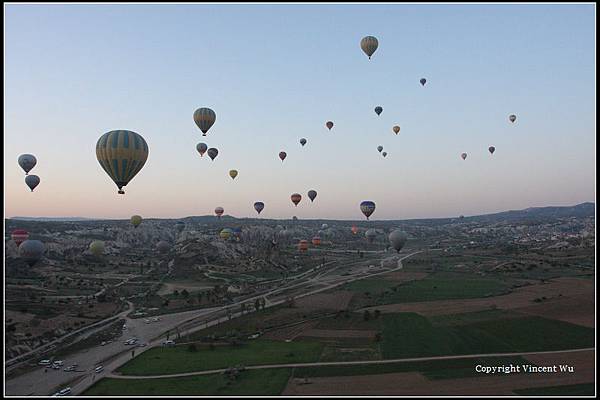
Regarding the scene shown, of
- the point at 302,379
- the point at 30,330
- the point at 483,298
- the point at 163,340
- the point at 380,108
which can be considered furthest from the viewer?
the point at 380,108

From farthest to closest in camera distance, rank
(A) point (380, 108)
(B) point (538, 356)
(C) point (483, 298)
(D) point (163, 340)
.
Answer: (A) point (380, 108)
(C) point (483, 298)
(D) point (163, 340)
(B) point (538, 356)

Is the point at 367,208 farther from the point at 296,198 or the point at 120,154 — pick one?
the point at 120,154

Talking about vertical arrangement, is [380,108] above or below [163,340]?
above

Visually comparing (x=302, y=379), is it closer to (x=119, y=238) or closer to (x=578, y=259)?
(x=578, y=259)

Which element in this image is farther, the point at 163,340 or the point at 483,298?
the point at 483,298

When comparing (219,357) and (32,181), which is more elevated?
(32,181)

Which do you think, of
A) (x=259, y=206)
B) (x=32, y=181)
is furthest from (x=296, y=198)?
(x=32, y=181)

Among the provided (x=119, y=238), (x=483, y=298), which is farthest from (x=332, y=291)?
(x=119, y=238)
